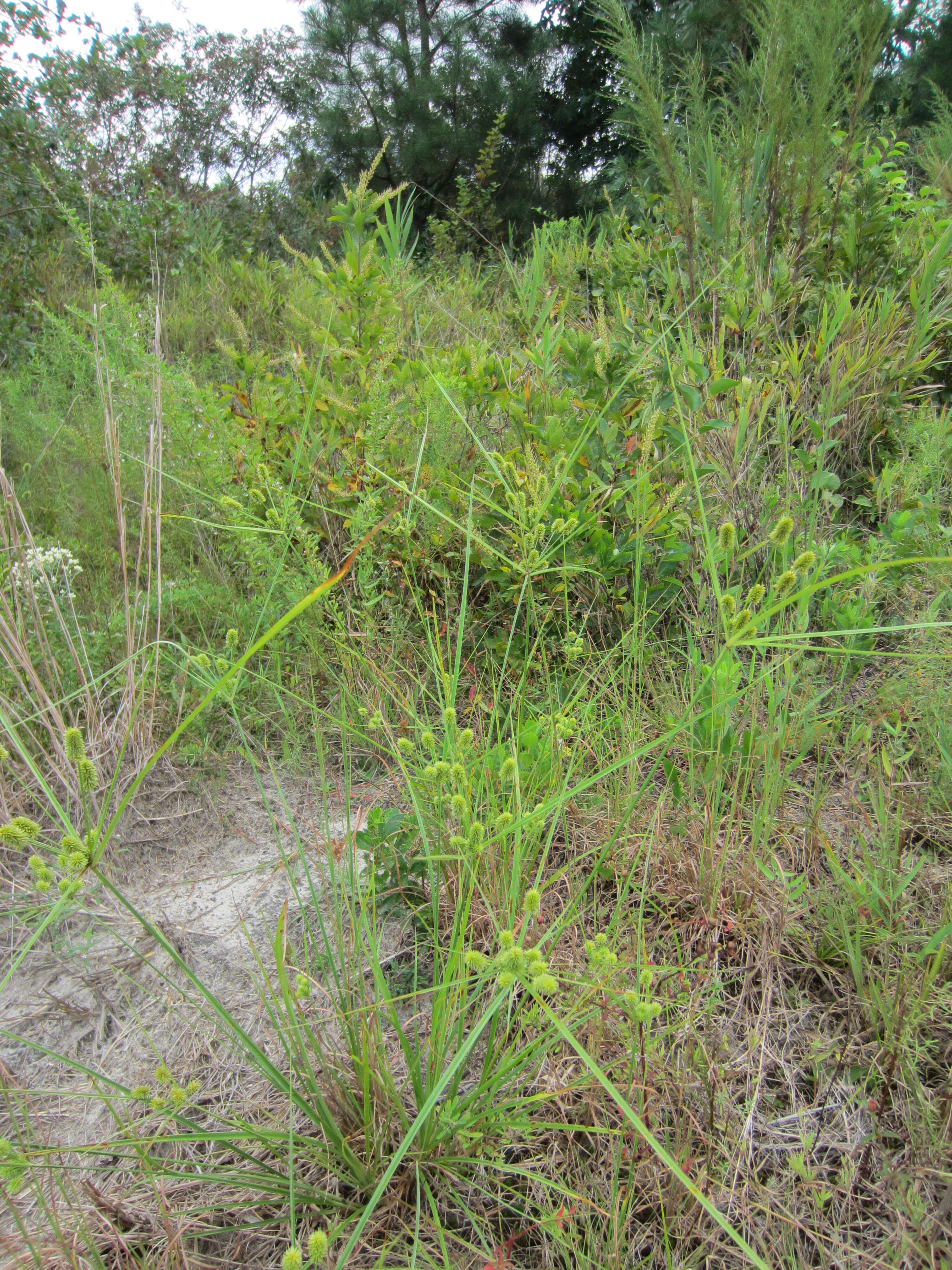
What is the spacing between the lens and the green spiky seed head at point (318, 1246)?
662 millimetres

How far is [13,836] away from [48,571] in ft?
4.43

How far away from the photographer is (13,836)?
67 cm

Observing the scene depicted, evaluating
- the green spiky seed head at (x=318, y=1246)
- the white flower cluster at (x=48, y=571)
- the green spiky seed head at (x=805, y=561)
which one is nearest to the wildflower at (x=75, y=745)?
the green spiky seed head at (x=318, y=1246)

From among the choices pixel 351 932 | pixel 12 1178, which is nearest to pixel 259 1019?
pixel 351 932

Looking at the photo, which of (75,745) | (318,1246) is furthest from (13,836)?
(318,1246)

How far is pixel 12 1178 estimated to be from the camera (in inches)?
32.2

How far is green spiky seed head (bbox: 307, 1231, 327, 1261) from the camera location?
0.66 metres

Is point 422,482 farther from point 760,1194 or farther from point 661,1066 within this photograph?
point 760,1194

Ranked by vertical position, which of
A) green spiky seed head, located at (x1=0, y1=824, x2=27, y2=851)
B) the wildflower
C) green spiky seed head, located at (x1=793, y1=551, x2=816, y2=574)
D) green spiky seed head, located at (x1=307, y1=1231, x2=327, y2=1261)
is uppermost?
green spiky seed head, located at (x1=793, y1=551, x2=816, y2=574)

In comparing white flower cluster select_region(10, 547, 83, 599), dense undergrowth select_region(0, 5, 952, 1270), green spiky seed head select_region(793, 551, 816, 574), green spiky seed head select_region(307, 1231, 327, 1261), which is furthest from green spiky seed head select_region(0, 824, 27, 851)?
white flower cluster select_region(10, 547, 83, 599)

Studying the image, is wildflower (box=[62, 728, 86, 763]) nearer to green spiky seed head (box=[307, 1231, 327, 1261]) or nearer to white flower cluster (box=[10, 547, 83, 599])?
green spiky seed head (box=[307, 1231, 327, 1261])

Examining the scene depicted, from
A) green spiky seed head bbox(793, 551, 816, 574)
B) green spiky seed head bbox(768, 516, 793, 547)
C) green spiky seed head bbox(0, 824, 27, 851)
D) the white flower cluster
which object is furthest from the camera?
the white flower cluster

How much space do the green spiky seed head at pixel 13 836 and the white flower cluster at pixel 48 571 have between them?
102 centimetres

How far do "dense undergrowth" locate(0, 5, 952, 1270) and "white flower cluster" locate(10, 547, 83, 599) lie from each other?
0.08 feet
